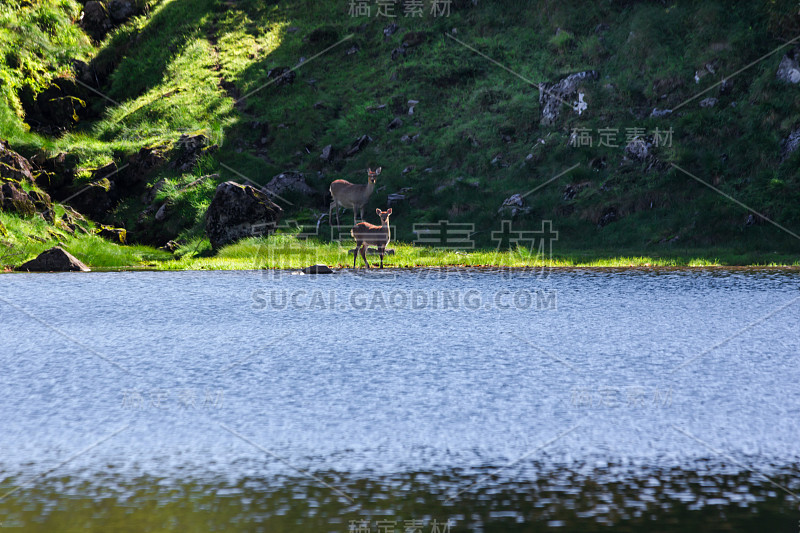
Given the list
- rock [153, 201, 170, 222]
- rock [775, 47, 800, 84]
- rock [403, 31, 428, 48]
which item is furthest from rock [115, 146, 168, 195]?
rock [775, 47, 800, 84]

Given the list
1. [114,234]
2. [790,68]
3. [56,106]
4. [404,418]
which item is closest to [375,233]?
[114,234]

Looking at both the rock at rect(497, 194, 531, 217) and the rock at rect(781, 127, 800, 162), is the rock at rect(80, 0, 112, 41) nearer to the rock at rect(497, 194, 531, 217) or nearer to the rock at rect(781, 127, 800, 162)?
the rock at rect(497, 194, 531, 217)

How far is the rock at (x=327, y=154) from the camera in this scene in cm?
4116

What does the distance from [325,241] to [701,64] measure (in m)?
19.2

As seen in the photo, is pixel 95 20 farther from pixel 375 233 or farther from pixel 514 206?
pixel 375 233

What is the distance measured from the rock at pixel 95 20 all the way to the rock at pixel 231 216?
28.0m

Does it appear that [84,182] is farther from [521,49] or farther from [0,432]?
[0,432]

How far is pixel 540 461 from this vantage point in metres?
7.79

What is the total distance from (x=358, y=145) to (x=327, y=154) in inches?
70.0

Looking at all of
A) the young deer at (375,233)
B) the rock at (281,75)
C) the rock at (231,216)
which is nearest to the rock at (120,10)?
the rock at (281,75)

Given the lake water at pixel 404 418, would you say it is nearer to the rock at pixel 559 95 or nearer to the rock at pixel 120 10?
the rock at pixel 559 95

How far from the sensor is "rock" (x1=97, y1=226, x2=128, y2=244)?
36250 millimetres

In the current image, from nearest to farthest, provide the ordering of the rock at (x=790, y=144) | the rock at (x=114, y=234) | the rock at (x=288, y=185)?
the rock at (x=790, y=144)
the rock at (x=114, y=234)
the rock at (x=288, y=185)

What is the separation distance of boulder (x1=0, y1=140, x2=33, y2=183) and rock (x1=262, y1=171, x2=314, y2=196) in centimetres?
1124
